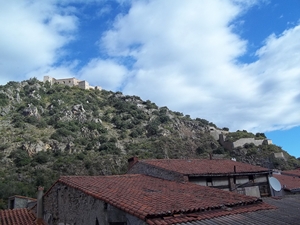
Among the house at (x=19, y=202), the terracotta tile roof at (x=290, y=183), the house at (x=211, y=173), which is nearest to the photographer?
the house at (x=211, y=173)

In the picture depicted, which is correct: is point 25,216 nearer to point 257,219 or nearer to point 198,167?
point 198,167

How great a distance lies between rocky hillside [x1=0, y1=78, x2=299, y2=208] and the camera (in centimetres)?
4647

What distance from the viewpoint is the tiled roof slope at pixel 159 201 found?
801cm

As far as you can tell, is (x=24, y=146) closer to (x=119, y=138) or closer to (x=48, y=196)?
(x=119, y=138)

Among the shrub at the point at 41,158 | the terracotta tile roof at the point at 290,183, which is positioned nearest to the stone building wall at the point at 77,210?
the terracotta tile roof at the point at 290,183

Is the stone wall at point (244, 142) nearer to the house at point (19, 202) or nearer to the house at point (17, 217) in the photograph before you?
the house at point (19, 202)

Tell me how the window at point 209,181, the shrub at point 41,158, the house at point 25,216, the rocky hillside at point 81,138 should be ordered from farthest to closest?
the shrub at point 41,158 < the rocky hillside at point 81,138 < the window at point 209,181 < the house at point 25,216

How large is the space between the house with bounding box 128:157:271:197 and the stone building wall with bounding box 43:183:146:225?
6498mm

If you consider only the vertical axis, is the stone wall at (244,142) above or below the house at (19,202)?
above

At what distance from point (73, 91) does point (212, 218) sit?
90.9 m

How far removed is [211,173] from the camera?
59.4ft

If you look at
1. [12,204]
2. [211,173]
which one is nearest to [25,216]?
[12,204]

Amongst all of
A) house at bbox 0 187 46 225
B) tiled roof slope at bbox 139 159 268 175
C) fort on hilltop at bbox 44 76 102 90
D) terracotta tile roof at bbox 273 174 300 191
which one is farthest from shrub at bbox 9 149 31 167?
fort on hilltop at bbox 44 76 102 90

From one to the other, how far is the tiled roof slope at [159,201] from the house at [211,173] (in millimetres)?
4494
